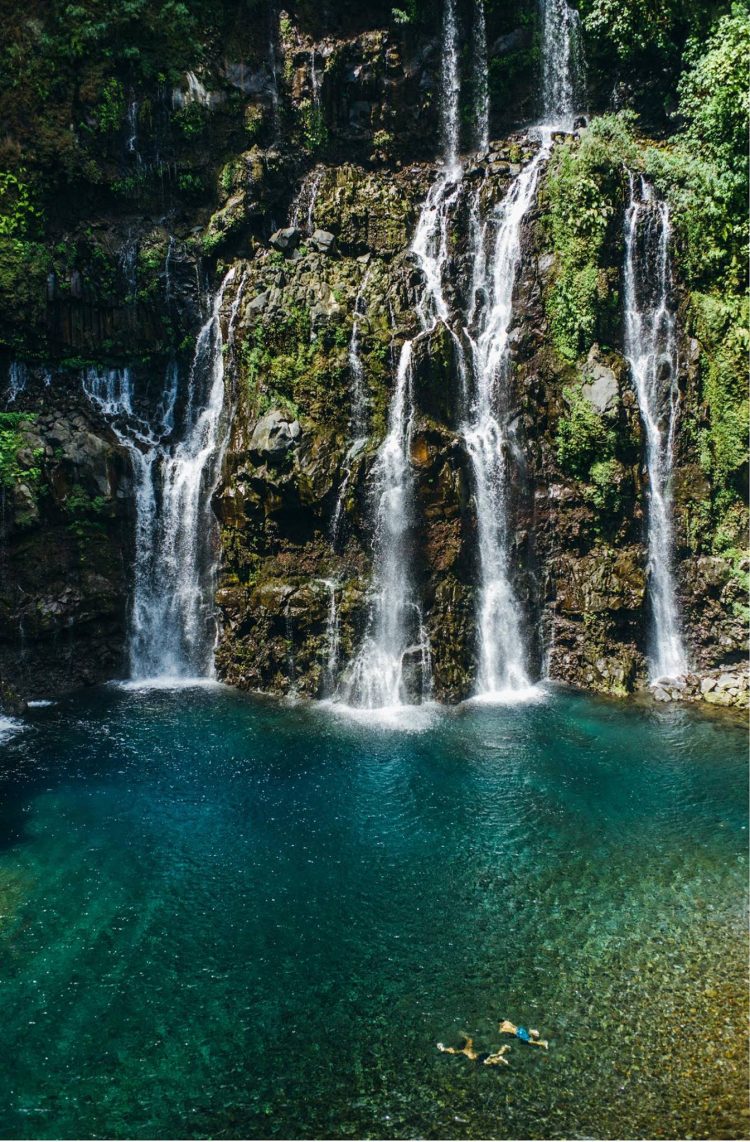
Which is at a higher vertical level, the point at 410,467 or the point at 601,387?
the point at 601,387

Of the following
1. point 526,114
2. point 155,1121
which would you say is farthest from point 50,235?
point 155,1121

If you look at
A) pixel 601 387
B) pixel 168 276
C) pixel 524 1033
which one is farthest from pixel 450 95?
pixel 524 1033

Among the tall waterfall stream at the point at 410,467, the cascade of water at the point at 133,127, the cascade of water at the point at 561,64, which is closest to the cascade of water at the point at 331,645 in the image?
the tall waterfall stream at the point at 410,467

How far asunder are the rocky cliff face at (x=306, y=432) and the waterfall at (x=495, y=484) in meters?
0.42

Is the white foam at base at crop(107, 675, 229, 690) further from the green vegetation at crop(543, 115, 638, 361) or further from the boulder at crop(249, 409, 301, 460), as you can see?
the green vegetation at crop(543, 115, 638, 361)

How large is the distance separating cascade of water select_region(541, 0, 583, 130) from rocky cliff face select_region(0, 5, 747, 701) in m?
3.37

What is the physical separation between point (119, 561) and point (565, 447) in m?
13.6

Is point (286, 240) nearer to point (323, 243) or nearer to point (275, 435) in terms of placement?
point (323, 243)

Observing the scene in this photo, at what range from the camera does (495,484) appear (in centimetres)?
2209

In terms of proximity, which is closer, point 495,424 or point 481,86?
point 495,424

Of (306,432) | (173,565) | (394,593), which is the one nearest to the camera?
(394,593)

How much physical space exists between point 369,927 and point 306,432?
13.5 metres

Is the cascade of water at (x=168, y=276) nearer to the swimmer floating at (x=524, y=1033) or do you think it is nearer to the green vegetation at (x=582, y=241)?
Answer: the green vegetation at (x=582, y=241)

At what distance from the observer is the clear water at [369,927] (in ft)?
29.8
